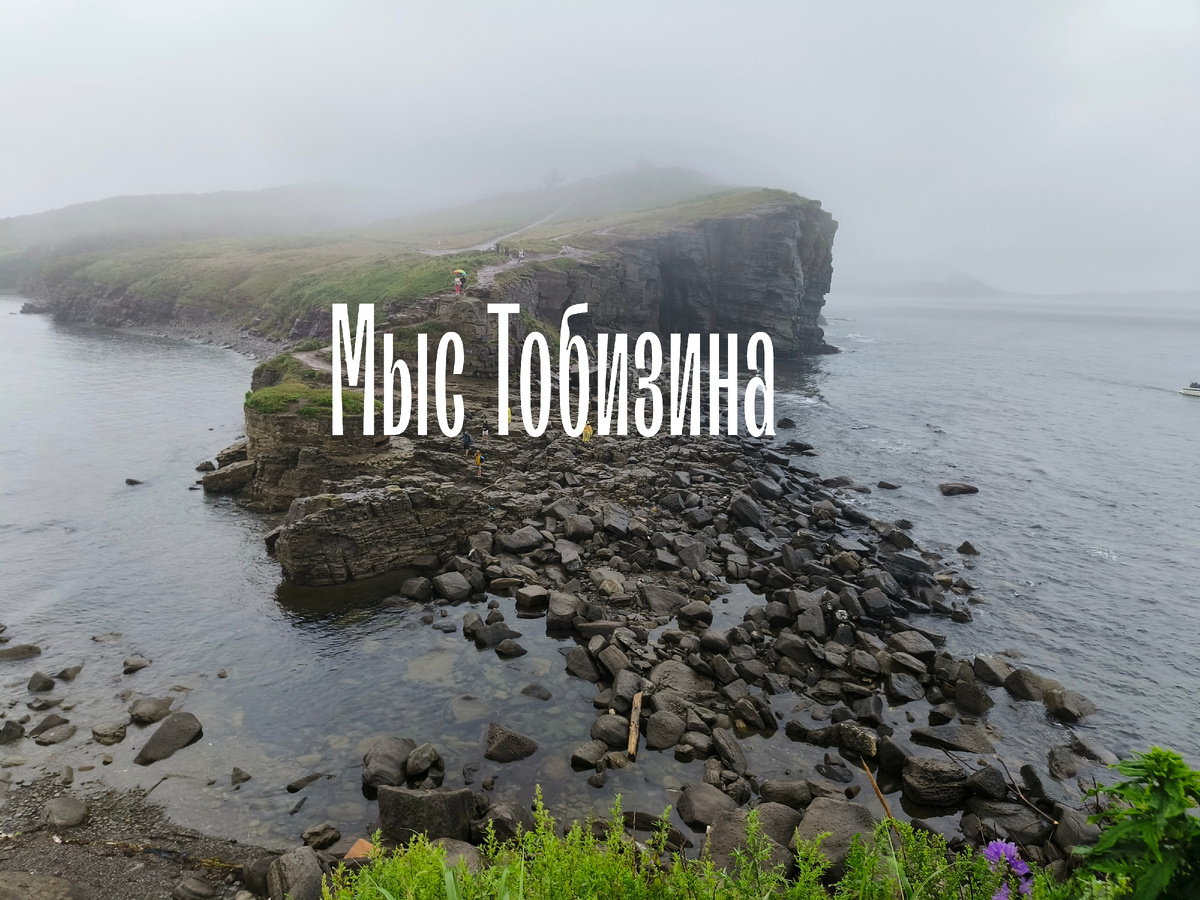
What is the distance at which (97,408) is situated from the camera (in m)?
53.6

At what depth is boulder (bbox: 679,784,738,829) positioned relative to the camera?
14699mm

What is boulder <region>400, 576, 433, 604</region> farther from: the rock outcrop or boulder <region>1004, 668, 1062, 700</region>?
boulder <region>1004, 668, 1062, 700</region>

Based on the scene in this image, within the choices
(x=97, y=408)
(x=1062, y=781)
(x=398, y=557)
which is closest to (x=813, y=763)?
(x=1062, y=781)

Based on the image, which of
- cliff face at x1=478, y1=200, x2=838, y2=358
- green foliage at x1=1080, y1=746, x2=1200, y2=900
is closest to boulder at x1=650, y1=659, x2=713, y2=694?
green foliage at x1=1080, y1=746, x2=1200, y2=900

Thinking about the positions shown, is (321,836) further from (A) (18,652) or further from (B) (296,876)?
(A) (18,652)

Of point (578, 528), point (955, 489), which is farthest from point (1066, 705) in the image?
point (955, 489)

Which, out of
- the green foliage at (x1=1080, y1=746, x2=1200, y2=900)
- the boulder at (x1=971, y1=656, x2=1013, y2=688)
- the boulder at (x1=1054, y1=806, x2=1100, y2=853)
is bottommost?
the boulder at (x1=971, y1=656, x2=1013, y2=688)

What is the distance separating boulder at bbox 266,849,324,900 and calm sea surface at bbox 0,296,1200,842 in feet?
6.01

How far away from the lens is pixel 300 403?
33.8 meters

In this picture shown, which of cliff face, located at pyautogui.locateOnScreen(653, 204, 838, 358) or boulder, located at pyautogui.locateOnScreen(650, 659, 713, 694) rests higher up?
cliff face, located at pyautogui.locateOnScreen(653, 204, 838, 358)

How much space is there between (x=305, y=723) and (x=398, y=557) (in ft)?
31.5

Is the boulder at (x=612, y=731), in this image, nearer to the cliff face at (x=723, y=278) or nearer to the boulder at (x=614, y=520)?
the boulder at (x=614, y=520)

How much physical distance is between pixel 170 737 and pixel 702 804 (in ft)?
47.2

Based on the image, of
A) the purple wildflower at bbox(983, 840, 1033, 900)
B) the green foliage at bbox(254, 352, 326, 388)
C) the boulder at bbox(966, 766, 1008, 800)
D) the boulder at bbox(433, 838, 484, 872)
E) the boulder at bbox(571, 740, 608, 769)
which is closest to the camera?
the purple wildflower at bbox(983, 840, 1033, 900)
